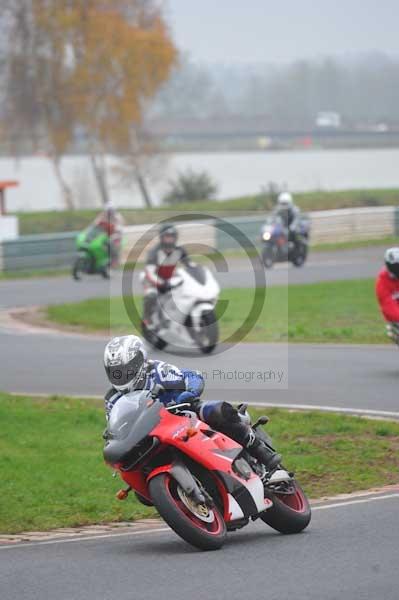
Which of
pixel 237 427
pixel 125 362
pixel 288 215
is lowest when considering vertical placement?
pixel 288 215

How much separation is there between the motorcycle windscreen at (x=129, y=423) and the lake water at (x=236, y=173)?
50306 millimetres

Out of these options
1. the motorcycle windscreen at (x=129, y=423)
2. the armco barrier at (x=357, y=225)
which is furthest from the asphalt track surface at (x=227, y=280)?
the motorcycle windscreen at (x=129, y=423)

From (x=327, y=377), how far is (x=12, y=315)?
9.58 meters

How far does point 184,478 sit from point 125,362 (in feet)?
2.62

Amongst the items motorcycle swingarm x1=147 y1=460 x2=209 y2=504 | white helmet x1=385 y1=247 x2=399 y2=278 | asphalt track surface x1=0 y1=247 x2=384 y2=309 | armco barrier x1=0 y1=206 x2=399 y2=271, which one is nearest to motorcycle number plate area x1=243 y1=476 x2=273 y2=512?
motorcycle swingarm x1=147 y1=460 x2=209 y2=504

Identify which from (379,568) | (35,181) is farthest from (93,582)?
(35,181)

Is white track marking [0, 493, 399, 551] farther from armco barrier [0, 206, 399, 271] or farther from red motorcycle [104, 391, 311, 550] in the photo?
armco barrier [0, 206, 399, 271]

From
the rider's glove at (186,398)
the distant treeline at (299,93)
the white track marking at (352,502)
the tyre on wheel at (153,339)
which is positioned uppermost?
the distant treeline at (299,93)

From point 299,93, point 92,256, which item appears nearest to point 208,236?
point 92,256

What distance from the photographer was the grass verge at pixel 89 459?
29.6 ft

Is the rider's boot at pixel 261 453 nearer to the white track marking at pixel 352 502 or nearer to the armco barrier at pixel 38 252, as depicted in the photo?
the white track marking at pixel 352 502

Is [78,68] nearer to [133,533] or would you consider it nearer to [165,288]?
→ [165,288]

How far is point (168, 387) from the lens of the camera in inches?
310

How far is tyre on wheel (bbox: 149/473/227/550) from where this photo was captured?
23.5 feet
